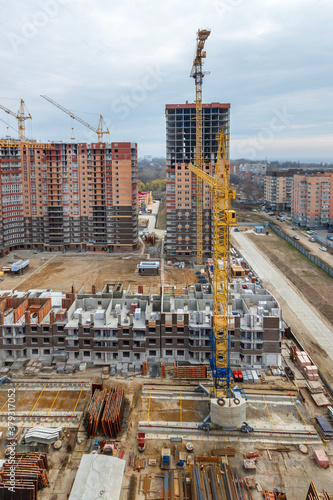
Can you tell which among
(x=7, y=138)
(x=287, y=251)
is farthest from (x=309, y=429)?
(x=7, y=138)

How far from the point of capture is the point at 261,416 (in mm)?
33375

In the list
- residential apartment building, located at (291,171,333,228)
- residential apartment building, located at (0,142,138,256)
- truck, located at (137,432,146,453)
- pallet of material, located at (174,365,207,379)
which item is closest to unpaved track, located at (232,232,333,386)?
pallet of material, located at (174,365,207,379)

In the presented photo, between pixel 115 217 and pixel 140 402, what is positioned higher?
pixel 115 217

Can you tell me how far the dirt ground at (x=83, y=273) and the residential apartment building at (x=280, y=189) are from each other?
84277 millimetres

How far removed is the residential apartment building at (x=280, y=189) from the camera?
15075cm

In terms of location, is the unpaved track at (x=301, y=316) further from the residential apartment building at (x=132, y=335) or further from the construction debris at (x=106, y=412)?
Result: the construction debris at (x=106, y=412)

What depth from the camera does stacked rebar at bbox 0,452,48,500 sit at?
24750 millimetres

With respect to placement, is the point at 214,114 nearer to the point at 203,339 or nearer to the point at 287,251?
the point at 287,251

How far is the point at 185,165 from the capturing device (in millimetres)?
83000

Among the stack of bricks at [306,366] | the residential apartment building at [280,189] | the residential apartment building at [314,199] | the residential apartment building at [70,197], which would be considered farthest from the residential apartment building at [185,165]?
the residential apartment building at [280,189]

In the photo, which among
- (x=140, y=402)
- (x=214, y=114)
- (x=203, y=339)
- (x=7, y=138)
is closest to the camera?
(x=140, y=402)

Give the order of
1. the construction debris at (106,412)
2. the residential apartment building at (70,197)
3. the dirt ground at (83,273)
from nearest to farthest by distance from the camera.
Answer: the construction debris at (106,412) → the dirt ground at (83,273) → the residential apartment building at (70,197)

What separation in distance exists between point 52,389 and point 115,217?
60563 mm

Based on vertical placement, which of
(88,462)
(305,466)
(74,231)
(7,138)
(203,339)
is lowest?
(305,466)
